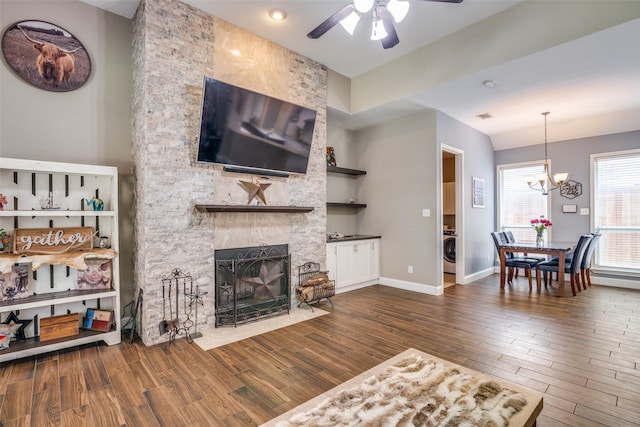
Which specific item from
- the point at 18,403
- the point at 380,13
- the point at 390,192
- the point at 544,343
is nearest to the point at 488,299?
the point at 544,343

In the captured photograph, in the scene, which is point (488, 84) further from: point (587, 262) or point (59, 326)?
point (59, 326)

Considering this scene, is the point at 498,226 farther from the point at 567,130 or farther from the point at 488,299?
the point at 488,299

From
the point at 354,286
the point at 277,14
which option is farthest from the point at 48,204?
the point at 354,286

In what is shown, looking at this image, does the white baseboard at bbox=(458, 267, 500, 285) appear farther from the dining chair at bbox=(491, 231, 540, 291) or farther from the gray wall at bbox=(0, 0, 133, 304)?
the gray wall at bbox=(0, 0, 133, 304)

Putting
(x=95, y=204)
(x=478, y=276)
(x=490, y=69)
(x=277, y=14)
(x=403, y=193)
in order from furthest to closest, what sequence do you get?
(x=478, y=276), (x=403, y=193), (x=490, y=69), (x=277, y=14), (x=95, y=204)

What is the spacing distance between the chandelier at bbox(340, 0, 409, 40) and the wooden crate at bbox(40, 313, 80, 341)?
3.60 metres

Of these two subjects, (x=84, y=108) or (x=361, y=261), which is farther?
(x=361, y=261)

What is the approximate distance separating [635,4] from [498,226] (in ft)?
15.8

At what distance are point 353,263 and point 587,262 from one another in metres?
4.04

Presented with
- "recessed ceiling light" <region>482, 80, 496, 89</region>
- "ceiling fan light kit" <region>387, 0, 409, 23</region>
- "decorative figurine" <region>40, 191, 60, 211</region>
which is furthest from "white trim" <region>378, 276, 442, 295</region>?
"decorative figurine" <region>40, 191, 60, 211</region>

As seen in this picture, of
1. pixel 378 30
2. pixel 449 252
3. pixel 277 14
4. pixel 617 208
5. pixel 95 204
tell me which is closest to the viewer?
pixel 378 30

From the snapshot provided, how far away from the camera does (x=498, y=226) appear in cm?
675

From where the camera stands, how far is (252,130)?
3.54 meters

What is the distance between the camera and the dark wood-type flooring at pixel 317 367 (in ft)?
6.36
